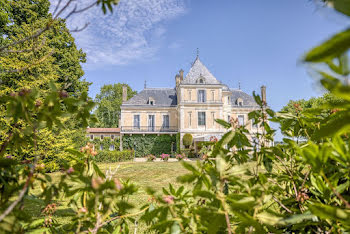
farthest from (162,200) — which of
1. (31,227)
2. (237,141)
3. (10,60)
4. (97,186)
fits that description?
(10,60)

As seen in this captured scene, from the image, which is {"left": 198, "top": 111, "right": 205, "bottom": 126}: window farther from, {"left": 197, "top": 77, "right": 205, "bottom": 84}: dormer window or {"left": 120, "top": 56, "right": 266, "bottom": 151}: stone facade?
{"left": 197, "top": 77, "right": 205, "bottom": 84}: dormer window

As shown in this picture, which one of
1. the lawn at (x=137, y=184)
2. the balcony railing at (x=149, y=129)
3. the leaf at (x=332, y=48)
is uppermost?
the balcony railing at (x=149, y=129)

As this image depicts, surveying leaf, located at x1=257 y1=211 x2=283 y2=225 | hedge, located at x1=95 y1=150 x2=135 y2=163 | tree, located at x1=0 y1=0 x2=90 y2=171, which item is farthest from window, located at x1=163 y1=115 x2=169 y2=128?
leaf, located at x1=257 y1=211 x2=283 y2=225

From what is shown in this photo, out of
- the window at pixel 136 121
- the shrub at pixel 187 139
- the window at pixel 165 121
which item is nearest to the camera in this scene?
the shrub at pixel 187 139

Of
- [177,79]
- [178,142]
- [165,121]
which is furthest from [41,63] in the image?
[177,79]

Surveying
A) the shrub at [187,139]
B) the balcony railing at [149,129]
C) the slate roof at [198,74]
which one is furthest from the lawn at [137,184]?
the slate roof at [198,74]

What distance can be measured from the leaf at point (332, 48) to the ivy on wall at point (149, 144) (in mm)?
23432

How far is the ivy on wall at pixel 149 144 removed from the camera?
2348cm

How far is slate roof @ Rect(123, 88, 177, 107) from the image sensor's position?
24.7 metres

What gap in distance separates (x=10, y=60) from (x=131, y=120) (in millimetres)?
14062

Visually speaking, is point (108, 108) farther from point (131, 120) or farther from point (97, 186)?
point (97, 186)

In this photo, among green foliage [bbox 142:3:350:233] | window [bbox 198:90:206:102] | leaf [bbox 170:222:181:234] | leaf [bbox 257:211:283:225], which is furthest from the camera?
window [bbox 198:90:206:102]

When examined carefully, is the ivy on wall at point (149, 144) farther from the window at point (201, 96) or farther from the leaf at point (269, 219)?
the leaf at point (269, 219)

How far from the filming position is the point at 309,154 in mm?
567
